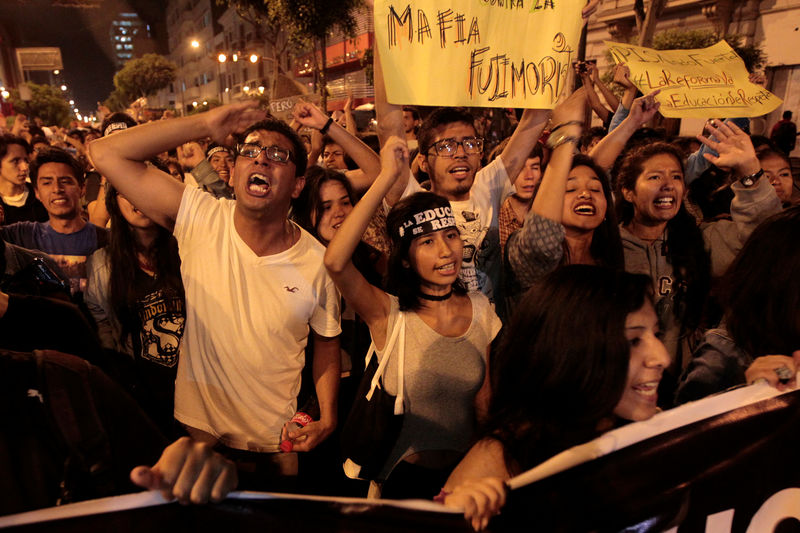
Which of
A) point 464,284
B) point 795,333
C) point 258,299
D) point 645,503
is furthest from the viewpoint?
point 464,284

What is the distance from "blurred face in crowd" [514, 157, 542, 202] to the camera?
4.02 meters

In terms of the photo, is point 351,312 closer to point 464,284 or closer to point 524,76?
point 464,284

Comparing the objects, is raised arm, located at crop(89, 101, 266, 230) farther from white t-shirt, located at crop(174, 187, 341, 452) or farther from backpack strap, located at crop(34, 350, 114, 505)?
backpack strap, located at crop(34, 350, 114, 505)

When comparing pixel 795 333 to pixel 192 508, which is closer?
pixel 192 508

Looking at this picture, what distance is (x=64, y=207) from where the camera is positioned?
3.53 metres

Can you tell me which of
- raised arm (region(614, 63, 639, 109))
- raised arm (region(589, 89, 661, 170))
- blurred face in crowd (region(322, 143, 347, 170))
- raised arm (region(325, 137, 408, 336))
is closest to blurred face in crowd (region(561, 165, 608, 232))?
raised arm (region(589, 89, 661, 170))

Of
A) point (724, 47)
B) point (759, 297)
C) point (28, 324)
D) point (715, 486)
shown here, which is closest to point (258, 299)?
point (28, 324)

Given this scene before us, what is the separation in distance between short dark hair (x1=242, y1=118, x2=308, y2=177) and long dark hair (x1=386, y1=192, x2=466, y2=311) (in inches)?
21.0

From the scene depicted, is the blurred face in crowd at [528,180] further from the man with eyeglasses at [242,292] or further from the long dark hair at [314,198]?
the man with eyeglasses at [242,292]

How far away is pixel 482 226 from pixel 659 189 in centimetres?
113

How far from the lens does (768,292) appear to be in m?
1.93

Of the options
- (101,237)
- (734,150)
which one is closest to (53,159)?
(101,237)

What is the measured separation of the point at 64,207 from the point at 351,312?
210 centimetres

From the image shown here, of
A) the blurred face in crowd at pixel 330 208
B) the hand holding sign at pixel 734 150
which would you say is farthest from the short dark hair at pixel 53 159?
the hand holding sign at pixel 734 150
